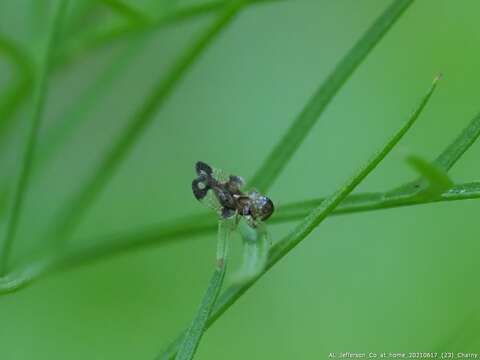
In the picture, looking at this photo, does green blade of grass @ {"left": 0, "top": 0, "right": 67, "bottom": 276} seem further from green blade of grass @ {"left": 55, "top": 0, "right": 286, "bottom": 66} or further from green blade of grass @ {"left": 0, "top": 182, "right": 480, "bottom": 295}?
green blade of grass @ {"left": 55, "top": 0, "right": 286, "bottom": 66}

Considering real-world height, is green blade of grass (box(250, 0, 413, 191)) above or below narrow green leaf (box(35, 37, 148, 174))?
below

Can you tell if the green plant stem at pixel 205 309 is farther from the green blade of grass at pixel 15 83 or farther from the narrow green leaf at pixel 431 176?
the green blade of grass at pixel 15 83

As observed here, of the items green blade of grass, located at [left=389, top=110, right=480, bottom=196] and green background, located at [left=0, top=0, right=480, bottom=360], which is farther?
green background, located at [left=0, top=0, right=480, bottom=360]

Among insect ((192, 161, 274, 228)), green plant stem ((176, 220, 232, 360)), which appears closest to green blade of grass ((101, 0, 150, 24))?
insect ((192, 161, 274, 228))

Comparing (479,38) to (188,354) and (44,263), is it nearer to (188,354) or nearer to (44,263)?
(44,263)

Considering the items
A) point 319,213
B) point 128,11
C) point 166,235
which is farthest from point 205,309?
point 128,11

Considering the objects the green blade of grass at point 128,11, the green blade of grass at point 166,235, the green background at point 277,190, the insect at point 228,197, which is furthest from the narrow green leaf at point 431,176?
the green background at point 277,190

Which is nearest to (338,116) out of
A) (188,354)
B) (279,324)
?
(279,324)
